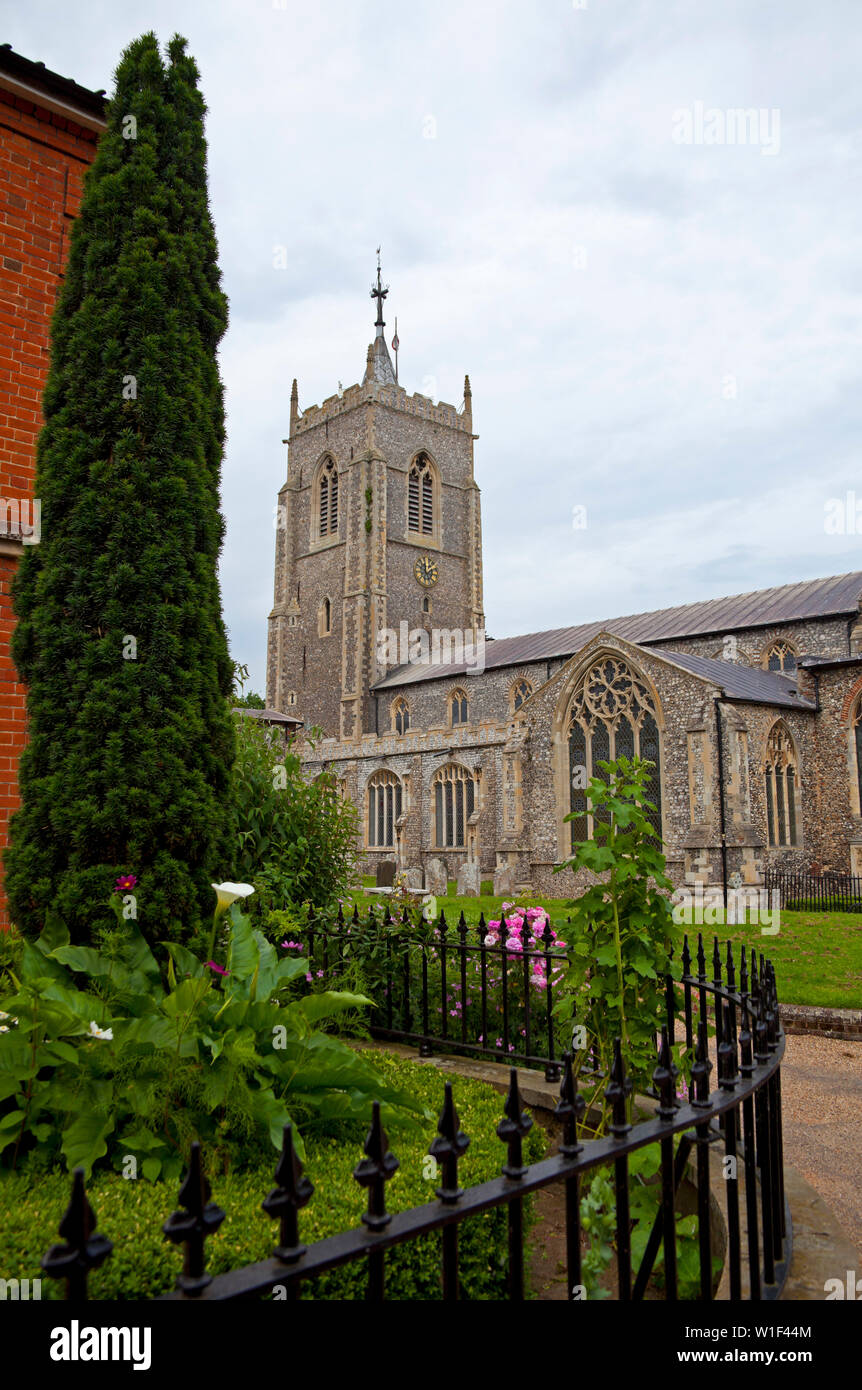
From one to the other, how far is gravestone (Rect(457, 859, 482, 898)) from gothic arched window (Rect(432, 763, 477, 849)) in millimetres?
3165

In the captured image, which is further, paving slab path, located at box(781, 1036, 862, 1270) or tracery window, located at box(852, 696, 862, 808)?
tracery window, located at box(852, 696, 862, 808)

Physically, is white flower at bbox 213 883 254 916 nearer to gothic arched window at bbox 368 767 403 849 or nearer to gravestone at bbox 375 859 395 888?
gravestone at bbox 375 859 395 888

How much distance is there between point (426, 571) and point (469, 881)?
2246 cm

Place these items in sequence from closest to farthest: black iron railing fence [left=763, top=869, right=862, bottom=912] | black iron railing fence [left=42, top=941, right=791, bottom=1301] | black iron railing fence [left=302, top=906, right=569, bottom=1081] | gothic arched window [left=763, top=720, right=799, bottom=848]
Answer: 1. black iron railing fence [left=42, top=941, right=791, bottom=1301]
2. black iron railing fence [left=302, top=906, right=569, bottom=1081]
3. black iron railing fence [left=763, top=869, right=862, bottom=912]
4. gothic arched window [left=763, top=720, right=799, bottom=848]

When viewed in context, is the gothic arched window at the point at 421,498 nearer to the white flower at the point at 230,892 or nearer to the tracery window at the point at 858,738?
the tracery window at the point at 858,738

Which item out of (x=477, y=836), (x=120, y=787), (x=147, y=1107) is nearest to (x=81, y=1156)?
(x=147, y=1107)

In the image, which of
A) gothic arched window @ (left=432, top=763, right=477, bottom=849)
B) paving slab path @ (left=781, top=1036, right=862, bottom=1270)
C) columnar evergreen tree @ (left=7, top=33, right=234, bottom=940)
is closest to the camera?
columnar evergreen tree @ (left=7, top=33, right=234, bottom=940)

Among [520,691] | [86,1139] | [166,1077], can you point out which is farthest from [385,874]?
[86,1139]

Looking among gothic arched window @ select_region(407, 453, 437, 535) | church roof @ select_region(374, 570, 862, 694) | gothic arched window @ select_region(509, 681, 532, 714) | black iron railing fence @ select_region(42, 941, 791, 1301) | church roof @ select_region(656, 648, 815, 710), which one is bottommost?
black iron railing fence @ select_region(42, 941, 791, 1301)

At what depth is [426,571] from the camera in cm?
4453

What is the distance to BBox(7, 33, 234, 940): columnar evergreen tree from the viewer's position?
14.8 ft

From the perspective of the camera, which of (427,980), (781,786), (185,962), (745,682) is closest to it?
(185,962)

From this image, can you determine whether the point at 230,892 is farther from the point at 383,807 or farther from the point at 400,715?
the point at 400,715

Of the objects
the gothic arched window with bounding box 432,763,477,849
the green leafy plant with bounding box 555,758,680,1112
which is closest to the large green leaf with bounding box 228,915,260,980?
the green leafy plant with bounding box 555,758,680,1112
